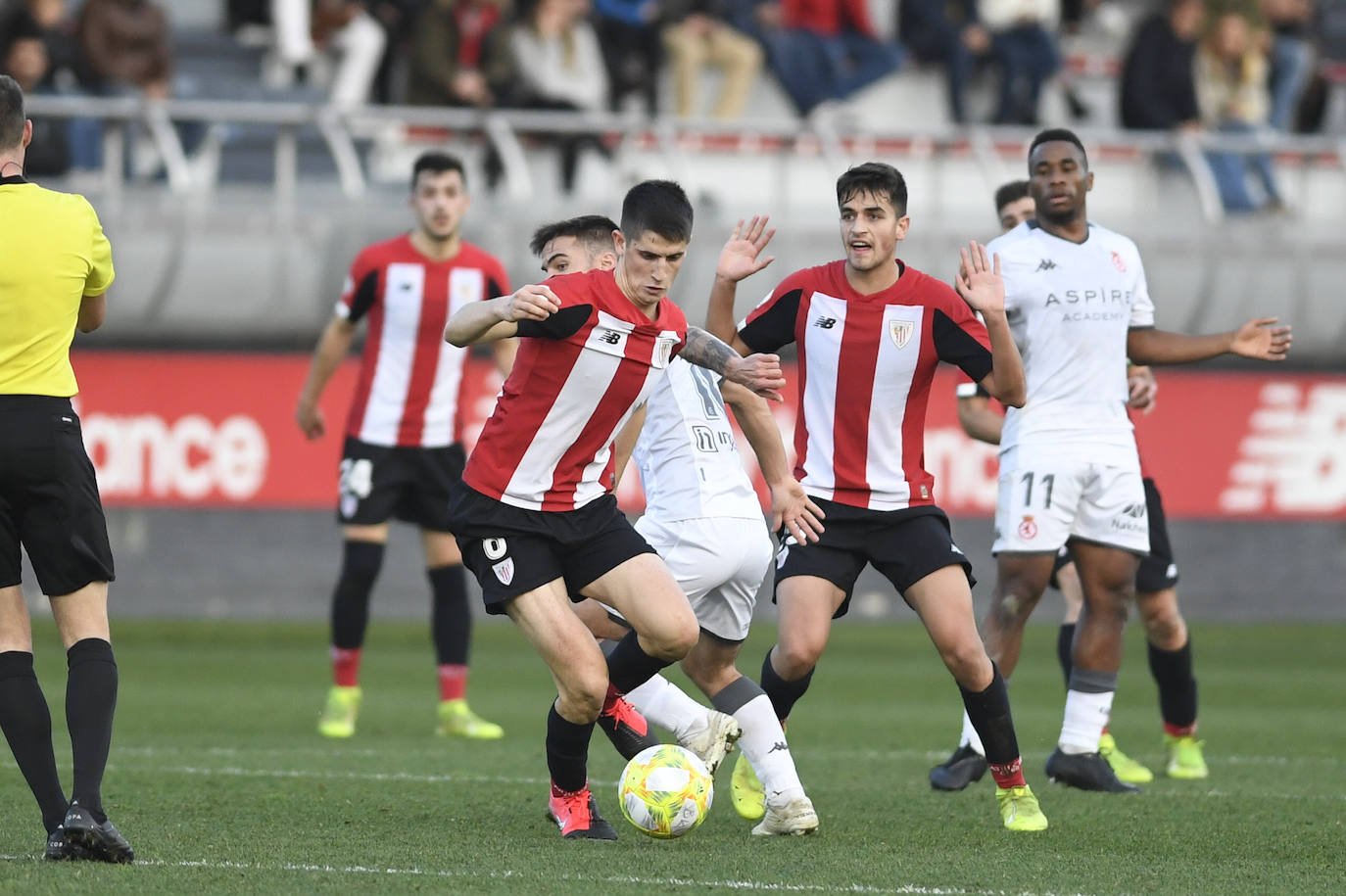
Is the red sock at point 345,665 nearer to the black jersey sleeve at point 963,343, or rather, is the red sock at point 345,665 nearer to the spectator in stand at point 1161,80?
the black jersey sleeve at point 963,343

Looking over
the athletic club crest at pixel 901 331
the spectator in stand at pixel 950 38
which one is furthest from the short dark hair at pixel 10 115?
the spectator in stand at pixel 950 38

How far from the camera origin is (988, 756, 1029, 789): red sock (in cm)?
619

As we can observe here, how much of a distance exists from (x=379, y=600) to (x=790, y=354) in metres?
3.85

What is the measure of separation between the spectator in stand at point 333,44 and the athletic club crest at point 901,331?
10.8m

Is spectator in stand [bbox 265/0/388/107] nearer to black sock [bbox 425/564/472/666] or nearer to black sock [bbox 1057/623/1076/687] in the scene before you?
black sock [bbox 425/564/472/666]

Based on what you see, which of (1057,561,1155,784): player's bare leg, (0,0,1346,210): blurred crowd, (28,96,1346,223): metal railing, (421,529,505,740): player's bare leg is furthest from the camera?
(0,0,1346,210): blurred crowd

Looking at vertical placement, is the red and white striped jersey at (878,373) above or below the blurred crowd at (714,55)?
below

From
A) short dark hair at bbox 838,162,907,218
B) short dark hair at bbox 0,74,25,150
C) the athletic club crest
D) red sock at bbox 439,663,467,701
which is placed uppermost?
short dark hair at bbox 0,74,25,150

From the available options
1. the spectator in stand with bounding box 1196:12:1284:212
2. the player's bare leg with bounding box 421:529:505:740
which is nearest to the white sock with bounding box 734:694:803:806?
the player's bare leg with bounding box 421:529:505:740

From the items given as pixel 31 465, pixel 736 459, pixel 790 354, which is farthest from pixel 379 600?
pixel 31 465

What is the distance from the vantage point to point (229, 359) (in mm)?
14367

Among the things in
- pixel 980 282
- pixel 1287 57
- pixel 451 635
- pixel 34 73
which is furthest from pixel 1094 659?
pixel 1287 57

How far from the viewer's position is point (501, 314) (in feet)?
18.3

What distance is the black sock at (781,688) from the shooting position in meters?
6.40
